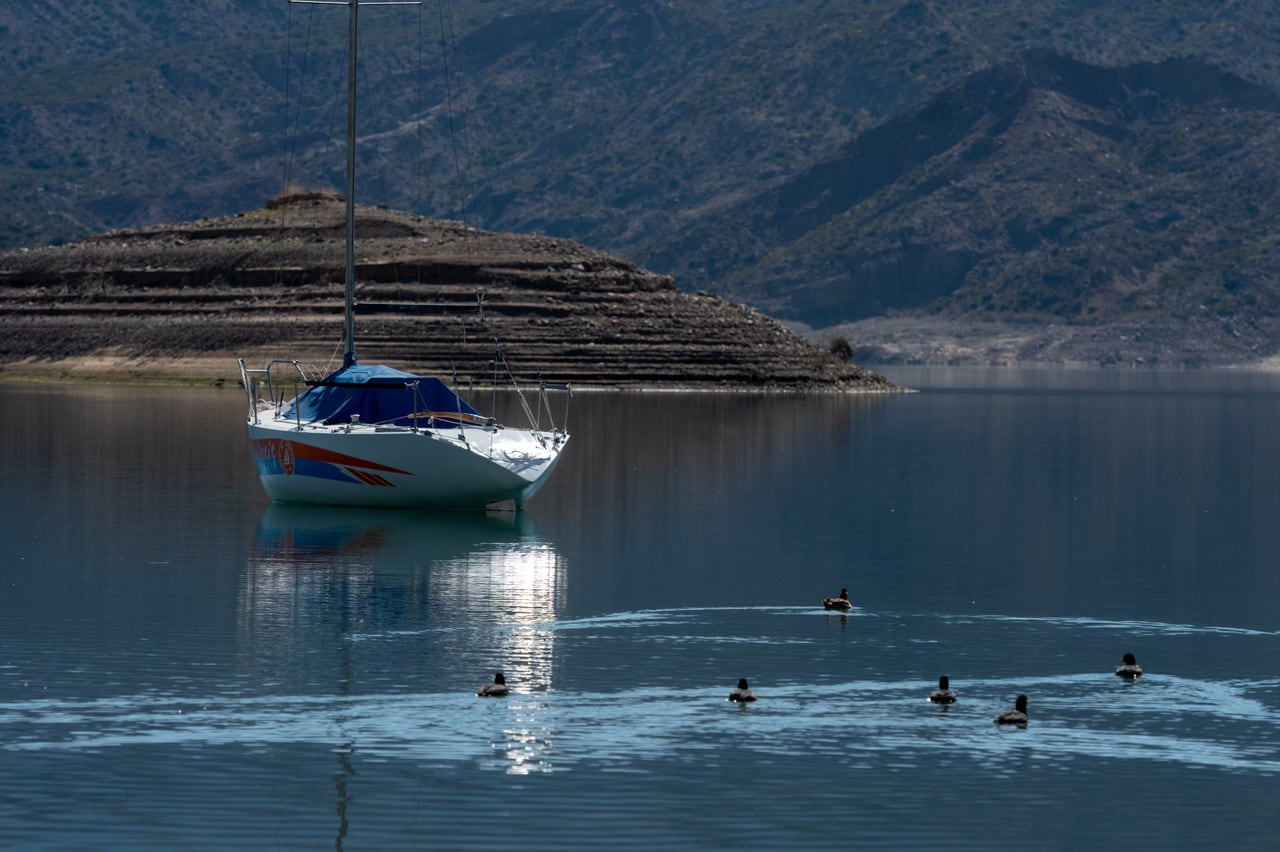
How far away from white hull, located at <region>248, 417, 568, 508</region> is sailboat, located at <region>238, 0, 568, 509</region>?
22mm

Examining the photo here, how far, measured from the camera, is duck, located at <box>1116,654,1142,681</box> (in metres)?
30.6

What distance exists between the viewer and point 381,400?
5056 cm

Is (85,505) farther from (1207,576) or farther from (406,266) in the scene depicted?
(406,266)

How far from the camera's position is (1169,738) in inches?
1069

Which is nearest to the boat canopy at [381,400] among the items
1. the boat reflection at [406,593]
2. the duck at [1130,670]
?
the boat reflection at [406,593]

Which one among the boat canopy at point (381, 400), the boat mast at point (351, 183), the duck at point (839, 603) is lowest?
the duck at point (839, 603)

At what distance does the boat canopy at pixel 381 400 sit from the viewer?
50.3m

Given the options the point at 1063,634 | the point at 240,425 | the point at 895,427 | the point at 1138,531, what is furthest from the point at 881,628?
the point at 895,427

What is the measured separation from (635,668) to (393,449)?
62.3ft

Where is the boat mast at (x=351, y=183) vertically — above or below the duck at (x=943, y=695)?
above

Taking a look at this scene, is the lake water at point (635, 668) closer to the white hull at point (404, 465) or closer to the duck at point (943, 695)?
the duck at point (943, 695)

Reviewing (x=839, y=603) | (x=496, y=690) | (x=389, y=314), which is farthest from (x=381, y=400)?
(x=389, y=314)

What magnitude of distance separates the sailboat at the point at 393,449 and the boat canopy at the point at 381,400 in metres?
0.02

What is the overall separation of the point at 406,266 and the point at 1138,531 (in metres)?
105
